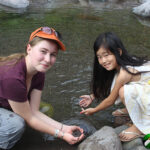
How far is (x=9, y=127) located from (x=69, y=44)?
11.4 feet

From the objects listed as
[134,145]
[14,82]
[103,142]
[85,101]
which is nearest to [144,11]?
[85,101]

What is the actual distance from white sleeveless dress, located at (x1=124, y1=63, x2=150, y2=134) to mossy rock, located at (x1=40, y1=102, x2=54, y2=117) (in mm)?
1063

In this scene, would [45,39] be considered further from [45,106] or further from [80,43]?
[80,43]

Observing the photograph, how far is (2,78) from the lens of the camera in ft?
6.82

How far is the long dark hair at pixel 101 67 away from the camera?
244cm

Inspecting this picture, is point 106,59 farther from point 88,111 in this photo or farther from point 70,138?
point 70,138

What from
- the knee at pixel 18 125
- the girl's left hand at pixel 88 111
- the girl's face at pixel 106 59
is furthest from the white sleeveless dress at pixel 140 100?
the knee at pixel 18 125

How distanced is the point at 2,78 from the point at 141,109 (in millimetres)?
1568

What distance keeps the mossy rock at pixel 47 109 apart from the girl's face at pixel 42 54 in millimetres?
995

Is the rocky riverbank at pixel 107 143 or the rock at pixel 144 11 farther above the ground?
the rock at pixel 144 11

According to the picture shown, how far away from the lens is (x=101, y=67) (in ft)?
9.17

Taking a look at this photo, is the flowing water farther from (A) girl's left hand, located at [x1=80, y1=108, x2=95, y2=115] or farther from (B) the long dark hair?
(B) the long dark hair

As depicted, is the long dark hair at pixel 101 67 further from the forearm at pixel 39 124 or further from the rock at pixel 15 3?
the rock at pixel 15 3

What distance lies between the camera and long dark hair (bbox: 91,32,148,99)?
2.44 m
